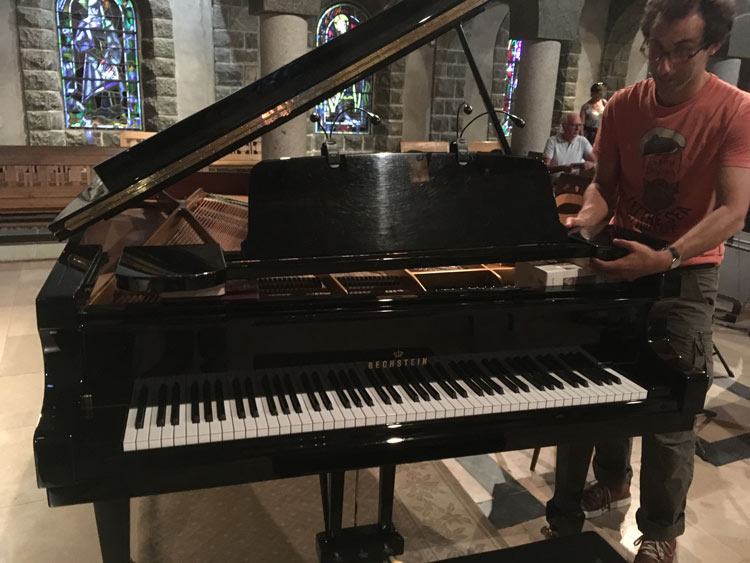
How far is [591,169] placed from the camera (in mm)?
5895

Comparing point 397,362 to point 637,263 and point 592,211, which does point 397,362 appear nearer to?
point 637,263

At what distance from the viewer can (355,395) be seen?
5.46 feet

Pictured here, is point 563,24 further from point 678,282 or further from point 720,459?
point 678,282

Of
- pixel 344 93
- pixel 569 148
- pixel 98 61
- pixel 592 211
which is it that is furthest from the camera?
pixel 344 93

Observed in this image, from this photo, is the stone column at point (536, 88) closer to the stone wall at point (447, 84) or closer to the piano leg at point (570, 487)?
the stone wall at point (447, 84)

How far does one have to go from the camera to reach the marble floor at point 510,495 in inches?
97.7

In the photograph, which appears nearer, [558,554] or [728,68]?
[558,554]

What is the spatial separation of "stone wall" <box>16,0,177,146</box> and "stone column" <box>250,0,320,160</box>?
365 cm

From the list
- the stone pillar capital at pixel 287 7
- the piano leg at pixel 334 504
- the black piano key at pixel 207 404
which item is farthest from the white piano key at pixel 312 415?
the stone pillar capital at pixel 287 7

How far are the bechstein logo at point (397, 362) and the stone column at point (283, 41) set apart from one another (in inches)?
166

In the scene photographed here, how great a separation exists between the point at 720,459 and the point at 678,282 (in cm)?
196

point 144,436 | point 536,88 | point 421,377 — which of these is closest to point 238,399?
point 144,436

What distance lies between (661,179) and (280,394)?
1604 millimetres

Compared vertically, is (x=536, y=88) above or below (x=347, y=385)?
above
